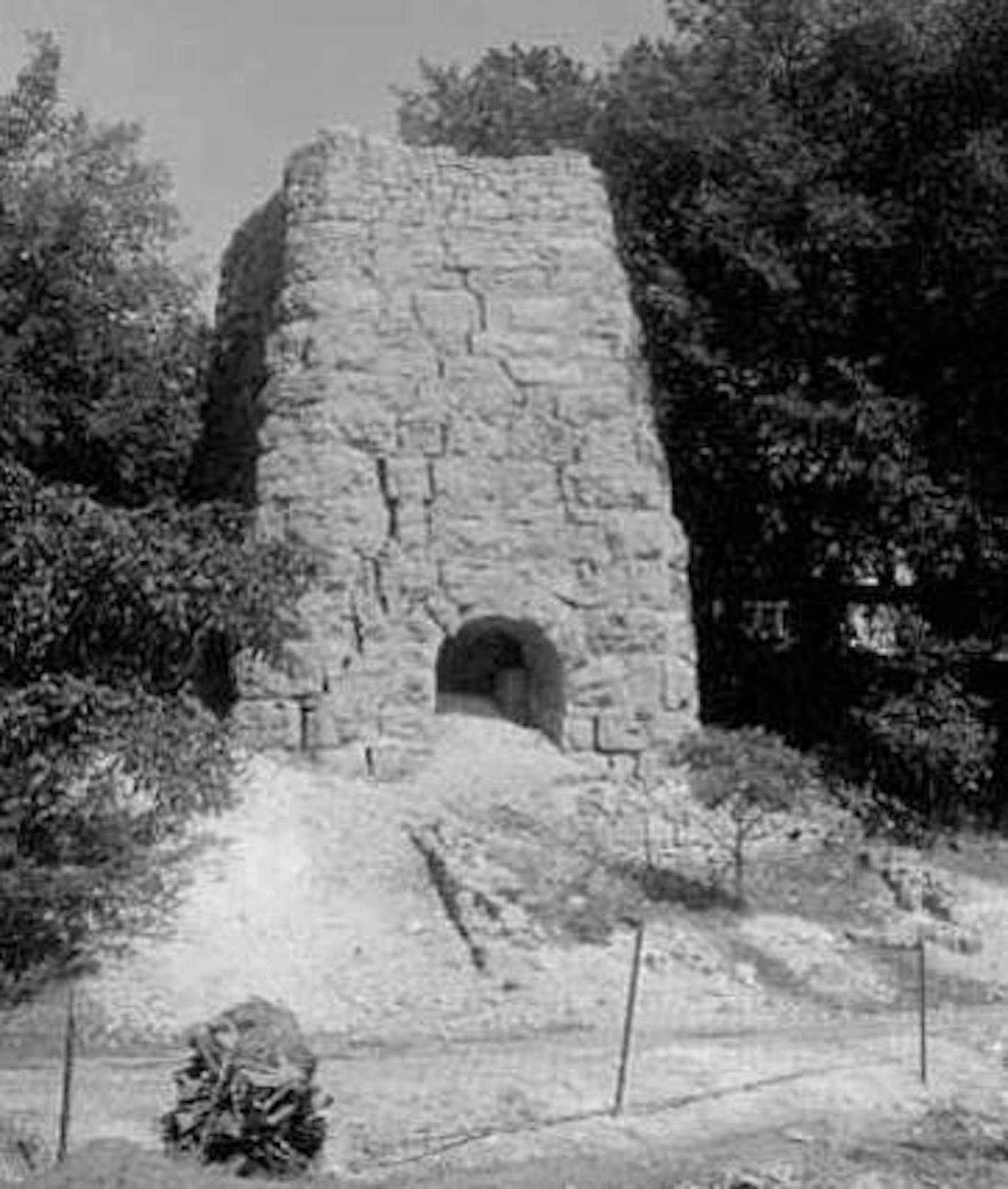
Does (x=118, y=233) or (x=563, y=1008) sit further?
(x=118, y=233)

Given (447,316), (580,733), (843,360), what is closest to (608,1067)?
(580,733)

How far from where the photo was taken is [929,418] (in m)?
17.8

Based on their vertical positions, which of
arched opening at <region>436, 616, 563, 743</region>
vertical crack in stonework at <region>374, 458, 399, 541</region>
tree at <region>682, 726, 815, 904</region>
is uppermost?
vertical crack in stonework at <region>374, 458, 399, 541</region>

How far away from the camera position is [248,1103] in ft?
27.7

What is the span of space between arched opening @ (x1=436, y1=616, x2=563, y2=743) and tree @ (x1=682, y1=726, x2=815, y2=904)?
4.94ft

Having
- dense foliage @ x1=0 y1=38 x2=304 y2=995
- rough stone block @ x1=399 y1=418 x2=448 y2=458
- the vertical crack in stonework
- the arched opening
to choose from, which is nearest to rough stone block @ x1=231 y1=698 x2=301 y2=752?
dense foliage @ x1=0 y1=38 x2=304 y2=995

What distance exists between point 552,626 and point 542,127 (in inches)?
366

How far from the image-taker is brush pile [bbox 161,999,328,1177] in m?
8.38

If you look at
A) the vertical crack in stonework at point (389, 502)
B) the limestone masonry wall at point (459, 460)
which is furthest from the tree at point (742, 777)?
the vertical crack in stonework at point (389, 502)

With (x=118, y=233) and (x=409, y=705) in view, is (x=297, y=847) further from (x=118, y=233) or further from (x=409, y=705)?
(x=118, y=233)

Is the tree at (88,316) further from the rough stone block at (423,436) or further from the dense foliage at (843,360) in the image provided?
the dense foliage at (843,360)

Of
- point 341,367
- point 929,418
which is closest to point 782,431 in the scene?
point 929,418

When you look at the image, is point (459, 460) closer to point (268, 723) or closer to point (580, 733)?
point (580, 733)

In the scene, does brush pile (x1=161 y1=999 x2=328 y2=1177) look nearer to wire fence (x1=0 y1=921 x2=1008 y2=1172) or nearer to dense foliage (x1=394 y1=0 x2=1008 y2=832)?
wire fence (x1=0 y1=921 x2=1008 y2=1172)
